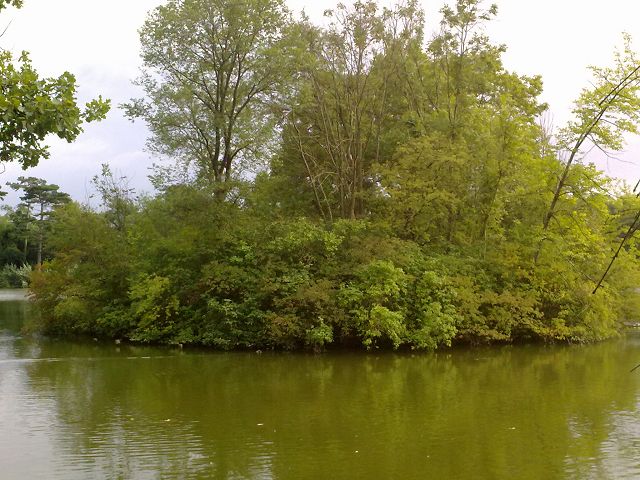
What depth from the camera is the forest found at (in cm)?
1838

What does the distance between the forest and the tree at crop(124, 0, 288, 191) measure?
0.07 meters

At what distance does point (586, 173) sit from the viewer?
2052cm

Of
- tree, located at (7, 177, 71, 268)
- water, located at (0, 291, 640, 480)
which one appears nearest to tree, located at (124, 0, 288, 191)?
water, located at (0, 291, 640, 480)

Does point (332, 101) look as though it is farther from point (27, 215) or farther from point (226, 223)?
point (27, 215)

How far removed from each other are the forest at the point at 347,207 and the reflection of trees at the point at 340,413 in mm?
1718

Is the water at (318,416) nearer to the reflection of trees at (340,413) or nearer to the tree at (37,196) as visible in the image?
the reflection of trees at (340,413)

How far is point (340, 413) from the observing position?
10719mm

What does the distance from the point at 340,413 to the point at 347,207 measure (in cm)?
1355

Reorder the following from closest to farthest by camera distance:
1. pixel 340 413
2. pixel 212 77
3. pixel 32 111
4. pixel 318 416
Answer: pixel 32 111 < pixel 318 416 < pixel 340 413 < pixel 212 77

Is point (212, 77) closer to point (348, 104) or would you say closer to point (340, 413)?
point (348, 104)

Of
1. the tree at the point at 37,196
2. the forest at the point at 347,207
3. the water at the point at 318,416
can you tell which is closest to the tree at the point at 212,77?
the forest at the point at 347,207

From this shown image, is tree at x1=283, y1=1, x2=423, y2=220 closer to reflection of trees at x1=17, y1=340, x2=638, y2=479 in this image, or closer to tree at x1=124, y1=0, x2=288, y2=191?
tree at x1=124, y1=0, x2=288, y2=191

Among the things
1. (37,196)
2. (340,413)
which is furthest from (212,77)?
(37,196)

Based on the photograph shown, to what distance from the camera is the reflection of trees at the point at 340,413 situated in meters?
7.96
